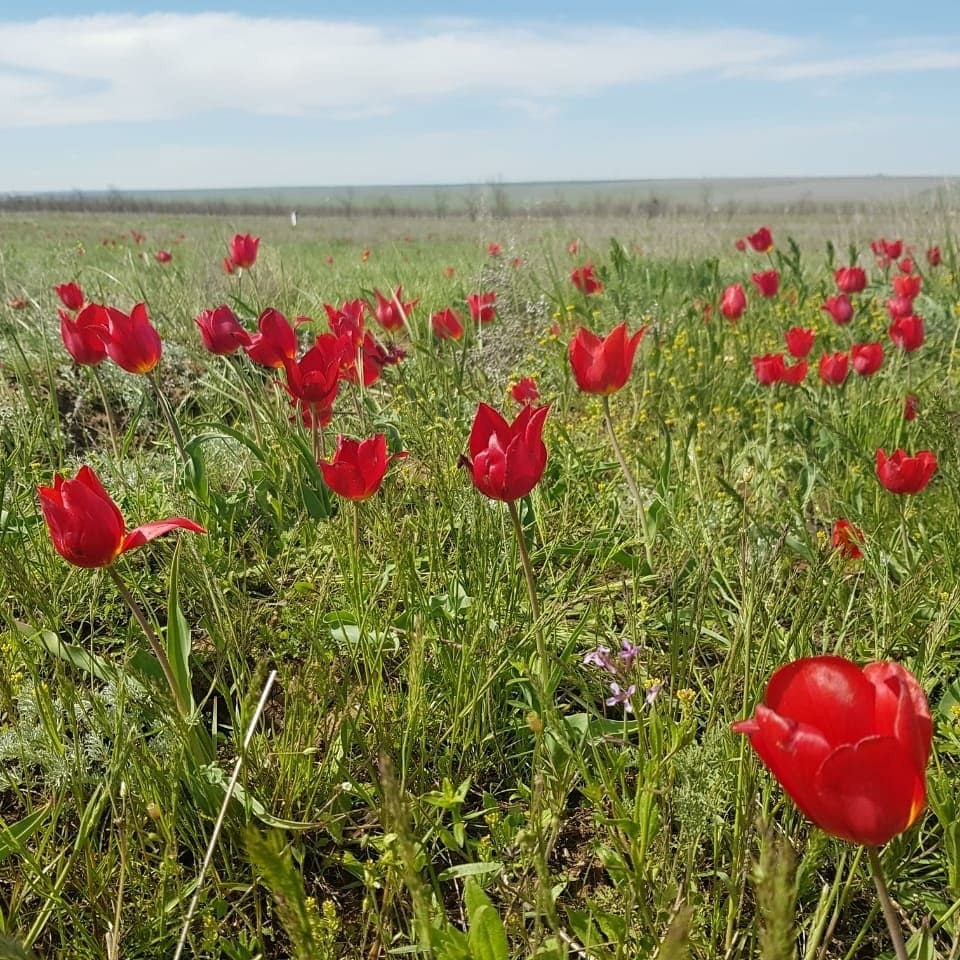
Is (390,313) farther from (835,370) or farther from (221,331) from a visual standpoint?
(835,370)

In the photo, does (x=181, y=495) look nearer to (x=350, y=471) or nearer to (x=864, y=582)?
(x=350, y=471)

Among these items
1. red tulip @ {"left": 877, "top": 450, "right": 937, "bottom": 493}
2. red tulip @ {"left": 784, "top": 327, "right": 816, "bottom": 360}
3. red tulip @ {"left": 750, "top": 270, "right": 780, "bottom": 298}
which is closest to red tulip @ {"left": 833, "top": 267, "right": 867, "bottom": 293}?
red tulip @ {"left": 750, "top": 270, "right": 780, "bottom": 298}

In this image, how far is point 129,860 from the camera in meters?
1.06

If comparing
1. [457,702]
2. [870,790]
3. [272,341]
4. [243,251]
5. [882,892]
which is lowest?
[457,702]

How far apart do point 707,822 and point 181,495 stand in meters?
1.36

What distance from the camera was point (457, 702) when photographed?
1.27 metres

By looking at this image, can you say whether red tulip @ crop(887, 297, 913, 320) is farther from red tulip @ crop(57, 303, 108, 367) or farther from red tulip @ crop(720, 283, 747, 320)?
red tulip @ crop(57, 303, 108, 367)

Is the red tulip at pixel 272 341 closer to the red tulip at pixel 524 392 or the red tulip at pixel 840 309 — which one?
the red tulip at pixel 524 392

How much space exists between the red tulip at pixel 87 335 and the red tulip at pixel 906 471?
172 centimetres

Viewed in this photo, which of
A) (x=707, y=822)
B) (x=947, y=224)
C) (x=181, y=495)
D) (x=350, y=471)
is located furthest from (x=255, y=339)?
(x=947, y=224)

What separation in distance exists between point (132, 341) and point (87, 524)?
87cm

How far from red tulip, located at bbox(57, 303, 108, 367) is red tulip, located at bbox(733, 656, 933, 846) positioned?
67.5 inches

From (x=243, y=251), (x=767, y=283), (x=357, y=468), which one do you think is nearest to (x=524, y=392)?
(x=357, y=468)

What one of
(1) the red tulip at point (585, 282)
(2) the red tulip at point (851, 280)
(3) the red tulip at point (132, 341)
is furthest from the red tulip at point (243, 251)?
(2) the red tulip at point (851, 280)
